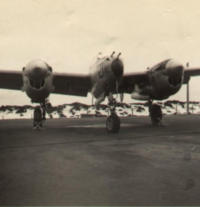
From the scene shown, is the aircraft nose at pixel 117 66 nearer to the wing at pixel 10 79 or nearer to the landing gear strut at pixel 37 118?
the landing gear strut at pixel 37 118

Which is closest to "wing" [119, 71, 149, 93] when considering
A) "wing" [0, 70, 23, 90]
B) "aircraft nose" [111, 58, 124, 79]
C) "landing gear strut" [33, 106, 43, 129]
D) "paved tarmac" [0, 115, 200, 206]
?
"aircraft nose" [111, 58, 124, 79]

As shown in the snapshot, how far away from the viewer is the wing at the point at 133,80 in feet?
51.9

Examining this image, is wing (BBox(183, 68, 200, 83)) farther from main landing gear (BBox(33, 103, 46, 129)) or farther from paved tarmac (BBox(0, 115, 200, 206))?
paved tarmac (BBox(0, 115, 200, 206))

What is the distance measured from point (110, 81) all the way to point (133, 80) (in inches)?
135

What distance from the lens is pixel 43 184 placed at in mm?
4930

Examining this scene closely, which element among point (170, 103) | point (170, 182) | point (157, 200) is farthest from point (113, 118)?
point (170, 103)

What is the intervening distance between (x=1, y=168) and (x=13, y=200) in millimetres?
2420

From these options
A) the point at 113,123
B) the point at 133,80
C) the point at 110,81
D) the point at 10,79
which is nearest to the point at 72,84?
the point at 10,79

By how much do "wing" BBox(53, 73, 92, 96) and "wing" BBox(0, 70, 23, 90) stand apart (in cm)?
190

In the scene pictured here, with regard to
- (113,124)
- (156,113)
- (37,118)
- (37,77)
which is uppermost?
(37,77)

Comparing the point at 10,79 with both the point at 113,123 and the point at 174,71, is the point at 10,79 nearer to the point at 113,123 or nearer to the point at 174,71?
the point at 113,123

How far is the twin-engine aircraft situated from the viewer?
523 inches

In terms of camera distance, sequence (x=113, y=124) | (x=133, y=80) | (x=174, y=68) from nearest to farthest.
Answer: (x=113, y=124), (x=174, y=68), (x=133, y=80)

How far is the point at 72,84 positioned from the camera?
1784cm
